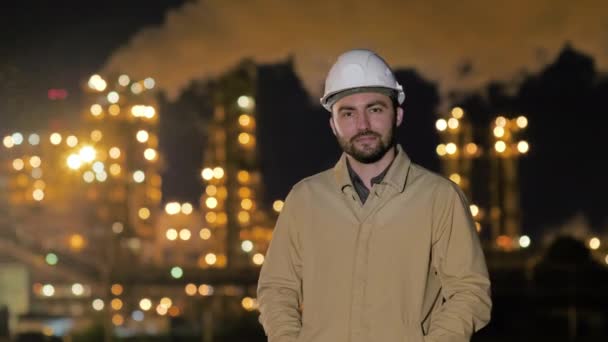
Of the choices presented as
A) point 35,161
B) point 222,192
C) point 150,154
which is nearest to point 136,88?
point 150,154

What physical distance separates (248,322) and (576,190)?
164ft

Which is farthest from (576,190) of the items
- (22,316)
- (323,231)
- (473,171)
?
(323,231)

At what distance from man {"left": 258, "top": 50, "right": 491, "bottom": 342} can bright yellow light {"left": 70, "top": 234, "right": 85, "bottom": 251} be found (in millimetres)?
102920

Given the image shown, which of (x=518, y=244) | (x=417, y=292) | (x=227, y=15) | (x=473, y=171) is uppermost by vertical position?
(x=227, y=15)

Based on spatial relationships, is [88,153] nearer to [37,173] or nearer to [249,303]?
[249,303]

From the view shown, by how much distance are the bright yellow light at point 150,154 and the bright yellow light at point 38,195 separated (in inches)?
943

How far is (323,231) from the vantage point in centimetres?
418

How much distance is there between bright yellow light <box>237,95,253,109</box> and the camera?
10881cm

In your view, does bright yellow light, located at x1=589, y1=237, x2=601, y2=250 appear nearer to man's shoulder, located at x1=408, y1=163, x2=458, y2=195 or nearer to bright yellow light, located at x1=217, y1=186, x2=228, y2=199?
bright yellow light, located at x1=217, y1=186, x2=228, y2=199

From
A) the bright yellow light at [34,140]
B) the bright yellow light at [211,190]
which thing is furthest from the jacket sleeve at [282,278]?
the bright yellow light at [34,140]

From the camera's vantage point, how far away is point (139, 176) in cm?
11269

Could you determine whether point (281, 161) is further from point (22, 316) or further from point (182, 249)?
point (22, 316)

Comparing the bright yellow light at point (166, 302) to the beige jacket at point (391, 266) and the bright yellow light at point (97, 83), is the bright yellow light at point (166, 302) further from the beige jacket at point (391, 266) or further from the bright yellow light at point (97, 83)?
the beige jacket at point (391, 266)

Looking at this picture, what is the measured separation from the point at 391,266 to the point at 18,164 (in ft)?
474
